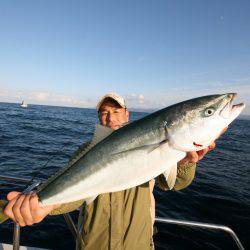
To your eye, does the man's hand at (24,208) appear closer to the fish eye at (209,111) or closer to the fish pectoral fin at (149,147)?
the fish pectoral fin at (149,147)

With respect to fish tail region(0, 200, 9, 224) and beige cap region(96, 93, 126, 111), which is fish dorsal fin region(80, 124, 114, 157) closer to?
fish tail region(0, 200, 9, 224)

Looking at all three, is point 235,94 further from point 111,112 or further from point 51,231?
point 51,231

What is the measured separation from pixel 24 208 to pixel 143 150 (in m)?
1.67

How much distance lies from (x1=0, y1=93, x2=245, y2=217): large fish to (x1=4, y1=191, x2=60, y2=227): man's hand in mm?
111

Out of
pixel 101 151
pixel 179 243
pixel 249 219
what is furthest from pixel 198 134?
pixel 249 219

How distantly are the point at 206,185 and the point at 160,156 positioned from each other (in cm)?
1709

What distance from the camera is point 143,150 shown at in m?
3.10

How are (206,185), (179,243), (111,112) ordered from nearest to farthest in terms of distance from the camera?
(111,112) < (179,243) < (206,185)

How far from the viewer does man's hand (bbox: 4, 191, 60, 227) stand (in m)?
3.24

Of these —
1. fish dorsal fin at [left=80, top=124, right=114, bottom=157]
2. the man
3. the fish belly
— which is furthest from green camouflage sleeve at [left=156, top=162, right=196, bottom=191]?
fish dorsal fin at [left=80, top=124, right=114, bottom=157]

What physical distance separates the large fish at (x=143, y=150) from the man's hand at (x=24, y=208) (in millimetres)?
111

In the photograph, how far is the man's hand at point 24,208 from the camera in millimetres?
3236

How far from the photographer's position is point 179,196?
15.8m

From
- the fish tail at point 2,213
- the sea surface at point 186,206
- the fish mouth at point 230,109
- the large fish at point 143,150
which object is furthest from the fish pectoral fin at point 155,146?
the sea surface at point 186,206
